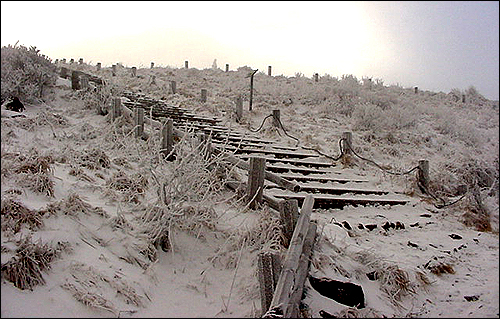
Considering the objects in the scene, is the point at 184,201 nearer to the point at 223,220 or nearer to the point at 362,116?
the point at 223,220

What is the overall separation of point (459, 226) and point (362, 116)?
800cm

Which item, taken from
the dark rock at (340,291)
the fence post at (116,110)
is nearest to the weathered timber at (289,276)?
the dark rock at (340,291)

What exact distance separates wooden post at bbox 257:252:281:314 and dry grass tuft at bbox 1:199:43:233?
1911 millimetres

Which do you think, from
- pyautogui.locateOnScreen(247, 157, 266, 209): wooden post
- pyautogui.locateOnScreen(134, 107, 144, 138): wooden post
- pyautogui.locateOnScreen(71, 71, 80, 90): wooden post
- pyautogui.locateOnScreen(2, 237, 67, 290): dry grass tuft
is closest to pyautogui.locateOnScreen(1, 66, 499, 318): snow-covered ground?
pyautogui.locateOnScreen(2, 237, 67, 290): dry grass tuft

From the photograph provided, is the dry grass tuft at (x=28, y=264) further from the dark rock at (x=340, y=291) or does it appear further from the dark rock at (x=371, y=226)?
the dark rock at (x=371, y=226)

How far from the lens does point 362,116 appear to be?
13781mm

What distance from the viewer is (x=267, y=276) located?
3107mm

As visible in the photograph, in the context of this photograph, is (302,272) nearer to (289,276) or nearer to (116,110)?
(289,276)

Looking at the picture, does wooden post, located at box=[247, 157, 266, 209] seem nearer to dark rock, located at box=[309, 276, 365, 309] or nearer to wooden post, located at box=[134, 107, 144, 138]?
dark rock, located at box=[309, 276, 365, 309]

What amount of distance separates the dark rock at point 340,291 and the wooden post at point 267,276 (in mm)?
624

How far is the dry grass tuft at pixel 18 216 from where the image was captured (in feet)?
10.8

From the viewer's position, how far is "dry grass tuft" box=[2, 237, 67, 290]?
279cm

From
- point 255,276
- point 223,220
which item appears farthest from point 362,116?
point 255,276

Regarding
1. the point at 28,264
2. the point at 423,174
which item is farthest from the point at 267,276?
the point at 423,174
